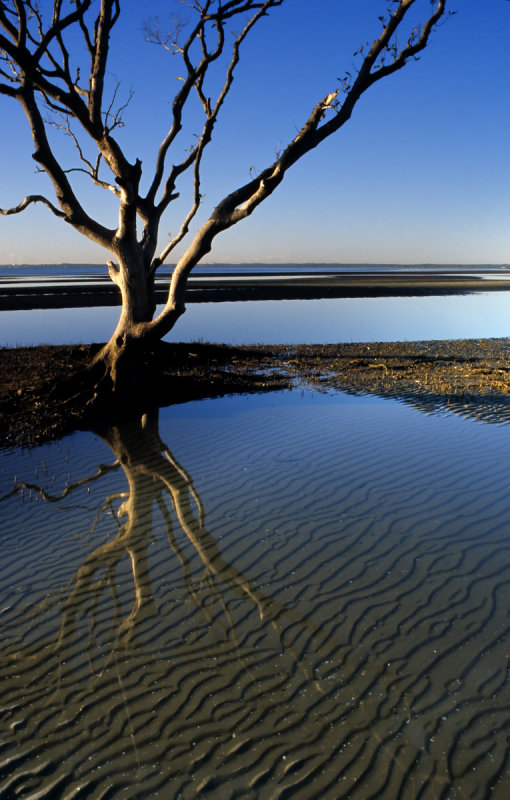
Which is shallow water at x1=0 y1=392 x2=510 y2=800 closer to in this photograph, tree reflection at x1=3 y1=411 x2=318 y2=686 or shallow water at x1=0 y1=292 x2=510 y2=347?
tree reflection at x1=3 y1=411 x2=318 y2=686

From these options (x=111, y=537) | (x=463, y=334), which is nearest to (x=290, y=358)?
(x=463, y=334)

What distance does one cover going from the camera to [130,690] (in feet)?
12.1

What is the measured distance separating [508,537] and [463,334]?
19615mm

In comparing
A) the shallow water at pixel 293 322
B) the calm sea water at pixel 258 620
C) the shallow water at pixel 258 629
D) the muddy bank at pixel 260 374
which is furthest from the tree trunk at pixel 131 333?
the shallow water at pixel 293 322

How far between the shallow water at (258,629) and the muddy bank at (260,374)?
9.57 ft

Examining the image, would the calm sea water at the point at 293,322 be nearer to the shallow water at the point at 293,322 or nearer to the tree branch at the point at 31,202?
the shallow water at the point at 293,322

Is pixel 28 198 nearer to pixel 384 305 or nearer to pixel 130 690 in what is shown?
pixel 130 690

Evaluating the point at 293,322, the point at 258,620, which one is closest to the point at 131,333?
the point at 258,620

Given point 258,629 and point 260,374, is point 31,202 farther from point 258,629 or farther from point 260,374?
point 258,629

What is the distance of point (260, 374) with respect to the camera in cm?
1470

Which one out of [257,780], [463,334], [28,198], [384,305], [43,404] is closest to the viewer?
[257,780]

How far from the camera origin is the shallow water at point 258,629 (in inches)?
124

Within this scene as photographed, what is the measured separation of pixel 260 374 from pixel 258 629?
10712 millimetres

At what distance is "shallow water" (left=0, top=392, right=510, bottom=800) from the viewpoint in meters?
3.14
